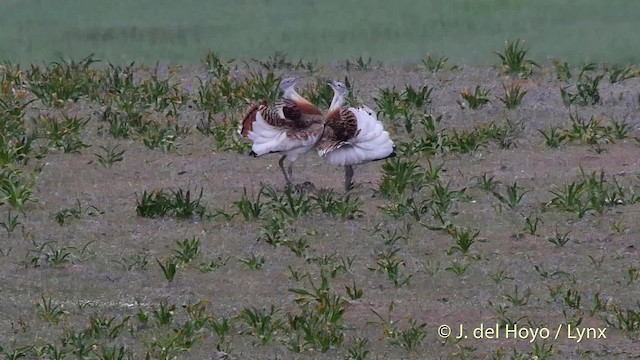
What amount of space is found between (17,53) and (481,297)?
651 cm

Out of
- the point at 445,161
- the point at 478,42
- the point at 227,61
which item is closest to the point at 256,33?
the point at 227,61

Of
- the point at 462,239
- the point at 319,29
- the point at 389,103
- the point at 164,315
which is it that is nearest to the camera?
the point at 164,315

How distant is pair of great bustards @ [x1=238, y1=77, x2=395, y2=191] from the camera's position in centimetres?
919

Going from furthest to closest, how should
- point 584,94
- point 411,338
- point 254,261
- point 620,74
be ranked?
point 620,74 < point 584,94 < point 254,261 < point 411,338

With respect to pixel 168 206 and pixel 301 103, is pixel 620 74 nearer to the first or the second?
pixel 301 103

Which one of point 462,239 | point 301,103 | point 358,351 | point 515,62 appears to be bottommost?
point 358,351

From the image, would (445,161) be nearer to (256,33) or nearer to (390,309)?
(390,309)

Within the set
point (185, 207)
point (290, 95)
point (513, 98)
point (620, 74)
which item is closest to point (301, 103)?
→ point (290, 95)

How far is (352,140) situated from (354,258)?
4.21 ft

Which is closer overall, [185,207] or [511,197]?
[185,207]

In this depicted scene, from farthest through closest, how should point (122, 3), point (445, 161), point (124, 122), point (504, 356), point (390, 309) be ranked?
1. point (122, 3)
2. point (124, 122)
3. point (445, 161)
4. point (390, 309)
5. point (504, 356)

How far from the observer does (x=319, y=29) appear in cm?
1322

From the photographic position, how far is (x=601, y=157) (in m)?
10.0

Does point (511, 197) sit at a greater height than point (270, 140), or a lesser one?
lesser
